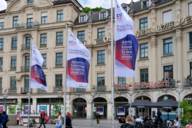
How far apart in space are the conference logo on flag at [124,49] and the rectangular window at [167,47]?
31612mm

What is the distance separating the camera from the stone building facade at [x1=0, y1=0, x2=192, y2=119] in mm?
49250

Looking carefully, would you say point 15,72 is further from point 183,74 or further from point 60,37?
point 183,74

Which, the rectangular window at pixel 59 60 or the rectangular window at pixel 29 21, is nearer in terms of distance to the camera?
the rectangular window at pixel 59 60

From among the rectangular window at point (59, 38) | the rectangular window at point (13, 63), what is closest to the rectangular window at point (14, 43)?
the rectangular window at point (13, 63)

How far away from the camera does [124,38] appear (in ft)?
64.9

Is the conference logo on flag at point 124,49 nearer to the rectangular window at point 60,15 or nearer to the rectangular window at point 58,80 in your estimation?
the rectangular window at point 58,80

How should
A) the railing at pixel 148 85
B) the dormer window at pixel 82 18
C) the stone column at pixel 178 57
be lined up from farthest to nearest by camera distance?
1. the dormer window at pixel 82 18
2. the railing at pixel 148 85
3. the stone column at pixel 178 57

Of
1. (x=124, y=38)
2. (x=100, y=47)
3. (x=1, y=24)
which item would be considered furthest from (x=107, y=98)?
(x=124, y=38)

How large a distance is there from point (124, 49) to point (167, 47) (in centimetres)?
3278

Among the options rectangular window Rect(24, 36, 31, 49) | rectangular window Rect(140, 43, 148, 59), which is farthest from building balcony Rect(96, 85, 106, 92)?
rectangular window Rect(24, 36, 31, 49)

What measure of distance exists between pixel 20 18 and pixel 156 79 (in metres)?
26.8

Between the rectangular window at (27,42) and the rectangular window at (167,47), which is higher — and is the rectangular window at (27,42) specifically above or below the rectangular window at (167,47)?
above

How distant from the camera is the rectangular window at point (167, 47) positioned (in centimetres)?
5097

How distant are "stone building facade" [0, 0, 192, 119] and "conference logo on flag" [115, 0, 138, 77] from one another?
25.2m
